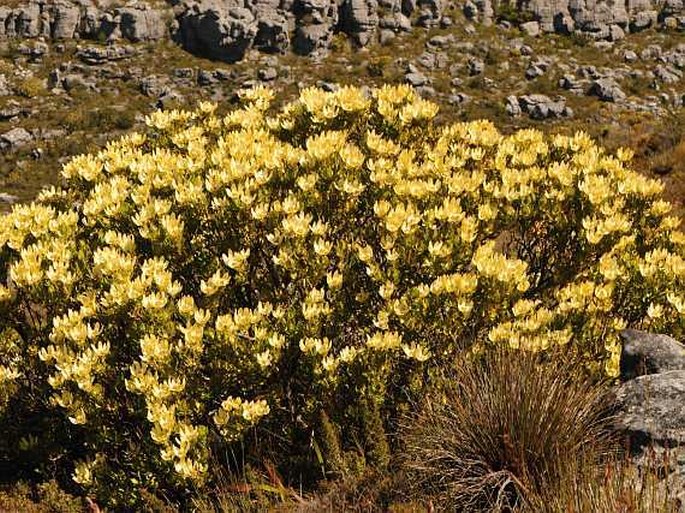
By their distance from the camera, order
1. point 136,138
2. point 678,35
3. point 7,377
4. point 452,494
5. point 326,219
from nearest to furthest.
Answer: point 452,494 < point 7,377 < point 326,219 < point 136,138 < point 678,35

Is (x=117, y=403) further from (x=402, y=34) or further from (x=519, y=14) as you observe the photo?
(x=519, y=14)

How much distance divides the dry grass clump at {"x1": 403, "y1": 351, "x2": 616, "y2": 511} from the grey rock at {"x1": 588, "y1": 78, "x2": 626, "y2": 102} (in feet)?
148

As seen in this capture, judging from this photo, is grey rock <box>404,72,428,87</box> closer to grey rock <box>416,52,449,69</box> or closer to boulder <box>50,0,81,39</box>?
grey rock <box>416,52,449,69</box>

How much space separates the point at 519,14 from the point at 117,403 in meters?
58.0

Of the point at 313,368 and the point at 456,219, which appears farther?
the point at 456,219

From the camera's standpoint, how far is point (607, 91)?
148 feet

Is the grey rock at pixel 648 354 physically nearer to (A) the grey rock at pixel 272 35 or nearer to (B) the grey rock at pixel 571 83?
(B) the grey rock at pixel 571 83

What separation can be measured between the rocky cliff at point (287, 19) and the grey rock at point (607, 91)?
34.0 feet

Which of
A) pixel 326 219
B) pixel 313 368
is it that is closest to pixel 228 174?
pixel 326 219

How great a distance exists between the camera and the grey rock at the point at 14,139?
39938mm

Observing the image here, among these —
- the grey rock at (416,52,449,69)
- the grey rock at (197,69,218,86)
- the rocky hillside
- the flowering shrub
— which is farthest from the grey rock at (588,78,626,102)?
the flowering shrub

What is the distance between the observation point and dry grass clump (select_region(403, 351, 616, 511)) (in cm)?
389

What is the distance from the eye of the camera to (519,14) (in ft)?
184

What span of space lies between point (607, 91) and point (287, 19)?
2441 cm
